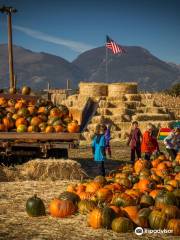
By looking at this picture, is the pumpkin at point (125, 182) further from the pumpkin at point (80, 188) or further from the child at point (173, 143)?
the child at point (173, 143)

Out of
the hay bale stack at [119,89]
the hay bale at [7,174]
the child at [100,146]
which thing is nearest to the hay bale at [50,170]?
the hay bale at [7,174]

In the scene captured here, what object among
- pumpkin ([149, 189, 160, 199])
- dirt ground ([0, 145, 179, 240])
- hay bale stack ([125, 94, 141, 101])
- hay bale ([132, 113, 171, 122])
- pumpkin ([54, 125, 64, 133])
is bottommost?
dirt ground ([0, 145, 179, 240])

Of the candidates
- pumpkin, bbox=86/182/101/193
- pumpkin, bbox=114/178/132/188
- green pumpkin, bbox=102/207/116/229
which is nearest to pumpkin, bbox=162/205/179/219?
green pumpkin, bbox=102/207/116/229

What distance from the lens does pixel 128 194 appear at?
33.5 ft

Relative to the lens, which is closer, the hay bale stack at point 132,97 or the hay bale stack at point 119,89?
the hay bale stack at point 132,97

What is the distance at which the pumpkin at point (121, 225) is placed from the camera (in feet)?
28.7

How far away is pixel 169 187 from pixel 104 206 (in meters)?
1.99

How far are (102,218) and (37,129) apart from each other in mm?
6403

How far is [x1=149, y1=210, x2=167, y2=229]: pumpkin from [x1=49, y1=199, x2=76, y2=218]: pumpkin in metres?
1.59

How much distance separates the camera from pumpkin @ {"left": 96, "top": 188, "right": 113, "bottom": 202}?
10.2 metres

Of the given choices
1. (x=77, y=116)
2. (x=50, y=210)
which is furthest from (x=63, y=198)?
(x=77, y=116)

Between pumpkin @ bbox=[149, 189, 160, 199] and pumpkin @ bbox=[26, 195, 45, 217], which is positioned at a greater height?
pumpkin @ bbox=[149, 189, 160, 199]

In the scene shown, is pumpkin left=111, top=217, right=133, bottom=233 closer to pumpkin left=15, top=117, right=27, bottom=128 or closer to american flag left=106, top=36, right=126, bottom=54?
pumpkin left=15, top=117, right=27, bottom=128

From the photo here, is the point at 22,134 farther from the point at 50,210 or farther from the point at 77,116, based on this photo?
the point at 50,210
